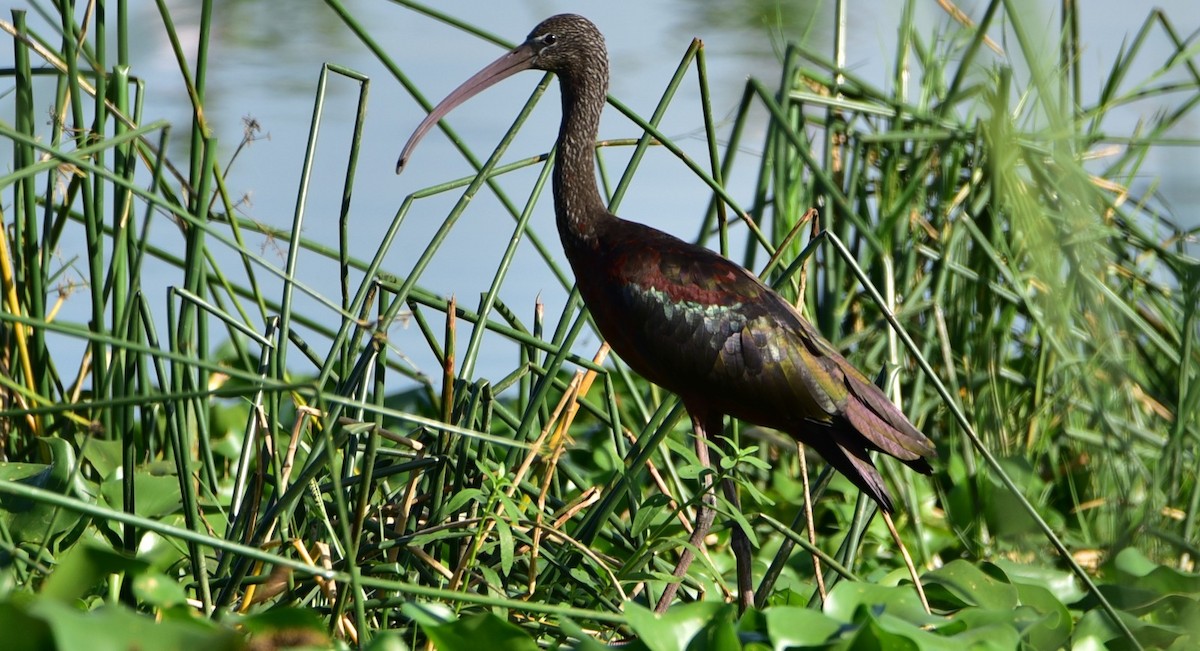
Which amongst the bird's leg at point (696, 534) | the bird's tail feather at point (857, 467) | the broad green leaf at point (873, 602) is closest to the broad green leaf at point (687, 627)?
the broad green leaf at point (873, 602)

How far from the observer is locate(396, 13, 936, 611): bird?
2982 mm

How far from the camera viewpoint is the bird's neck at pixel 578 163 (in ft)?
10.4

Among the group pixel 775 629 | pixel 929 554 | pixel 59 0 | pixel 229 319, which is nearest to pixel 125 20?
pixel 59 0

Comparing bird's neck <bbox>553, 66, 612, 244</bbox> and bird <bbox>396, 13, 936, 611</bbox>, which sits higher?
bird's neck <bbox>553, 66, 612, 244</bbox>

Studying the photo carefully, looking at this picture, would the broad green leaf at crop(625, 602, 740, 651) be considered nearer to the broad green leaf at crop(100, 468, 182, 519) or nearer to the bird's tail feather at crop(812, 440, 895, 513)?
the bird's tail feather at crop(812, 440, 895, 513)

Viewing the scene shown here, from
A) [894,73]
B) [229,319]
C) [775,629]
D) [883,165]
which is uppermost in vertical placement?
[894,73]

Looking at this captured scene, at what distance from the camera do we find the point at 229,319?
8.41ft

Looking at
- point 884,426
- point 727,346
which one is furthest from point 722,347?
point 884,426

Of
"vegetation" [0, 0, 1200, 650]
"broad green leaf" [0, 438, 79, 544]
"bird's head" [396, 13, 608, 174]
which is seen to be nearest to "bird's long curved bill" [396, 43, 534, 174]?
"bird's head" [396, 13, 608, 174]

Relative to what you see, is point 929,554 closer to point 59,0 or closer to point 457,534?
point 457,534

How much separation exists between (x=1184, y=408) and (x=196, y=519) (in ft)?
6.83

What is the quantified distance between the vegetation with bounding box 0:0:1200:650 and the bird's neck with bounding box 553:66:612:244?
9 cm

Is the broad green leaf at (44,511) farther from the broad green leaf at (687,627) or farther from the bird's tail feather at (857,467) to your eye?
the bird's tail feather at (857,467)

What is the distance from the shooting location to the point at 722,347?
120 inches
